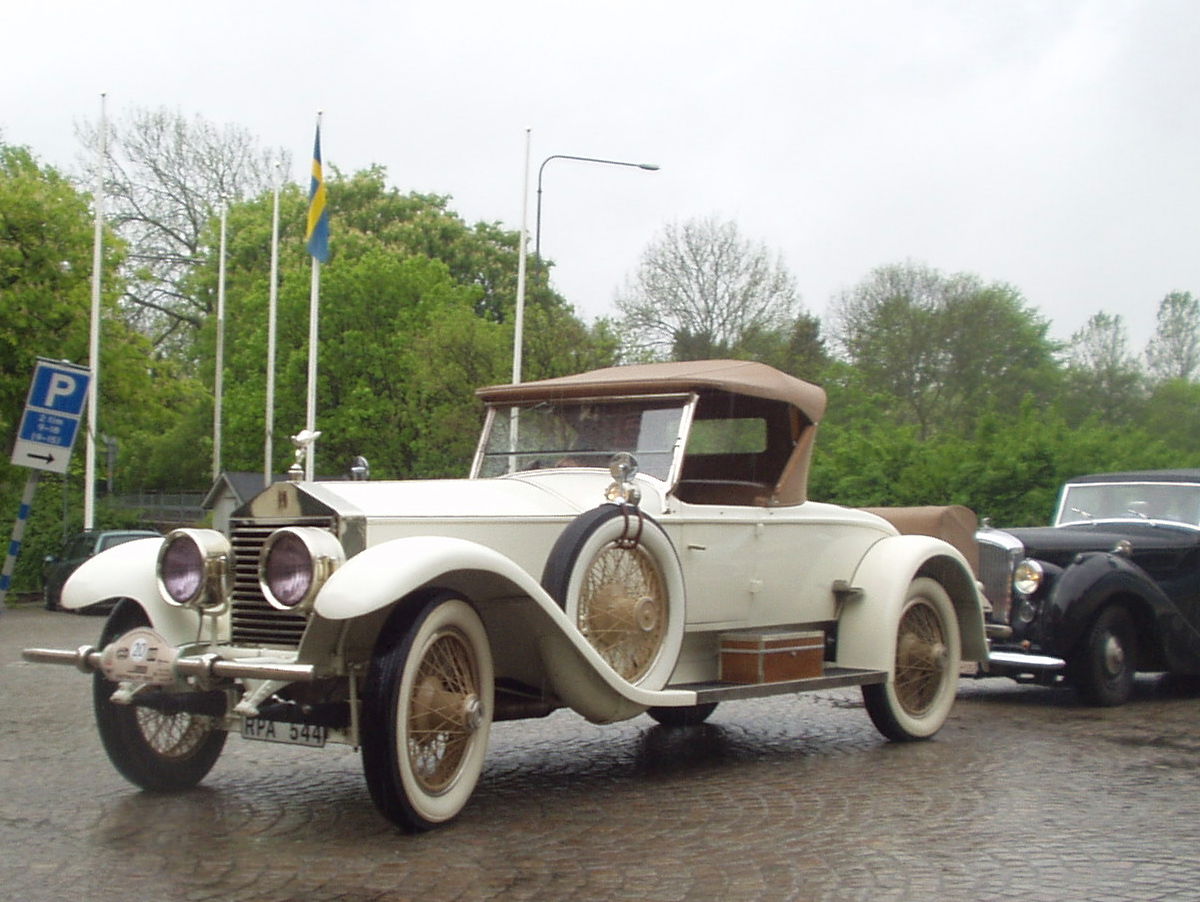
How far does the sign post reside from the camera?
14.7m

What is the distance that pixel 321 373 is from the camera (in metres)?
40.3

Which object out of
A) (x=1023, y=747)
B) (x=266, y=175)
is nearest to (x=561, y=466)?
(x=1023, y=747)

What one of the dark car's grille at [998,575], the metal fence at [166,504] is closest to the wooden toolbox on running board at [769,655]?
the dark car's grille at [998,575]

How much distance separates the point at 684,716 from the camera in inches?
382

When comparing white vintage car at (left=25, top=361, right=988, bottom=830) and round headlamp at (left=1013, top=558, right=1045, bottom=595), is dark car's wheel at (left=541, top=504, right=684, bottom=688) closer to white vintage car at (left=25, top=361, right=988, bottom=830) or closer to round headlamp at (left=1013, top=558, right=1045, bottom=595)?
white vintage car at (left=25, top=361, right=988, bottom=830)

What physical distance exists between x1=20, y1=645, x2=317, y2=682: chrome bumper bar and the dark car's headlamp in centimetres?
38

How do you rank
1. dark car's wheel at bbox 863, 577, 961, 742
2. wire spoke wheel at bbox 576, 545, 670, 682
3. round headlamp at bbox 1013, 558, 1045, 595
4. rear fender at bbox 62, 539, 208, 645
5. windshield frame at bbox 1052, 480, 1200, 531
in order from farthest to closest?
1. windshield frame at bbox 1052, 480, 1200, 531
2. round headlamp at bbox 1013, 558, 1045, 595
3. dark car's wheel at bbox 863, 577, 961, 742
4. wire spoke wheel at bbox 576, 545, 670, 682
5. rear fender at bbox 62, 539, 208, 645

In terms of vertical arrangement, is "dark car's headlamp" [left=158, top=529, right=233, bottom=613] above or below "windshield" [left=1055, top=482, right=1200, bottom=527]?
below

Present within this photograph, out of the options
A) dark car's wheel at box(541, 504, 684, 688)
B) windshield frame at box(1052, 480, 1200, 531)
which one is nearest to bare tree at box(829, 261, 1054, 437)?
windshield frame at box(1052, 480, 1200, 531)

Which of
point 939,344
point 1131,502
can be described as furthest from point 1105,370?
point 1131,502

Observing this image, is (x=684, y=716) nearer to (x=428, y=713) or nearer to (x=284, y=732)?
(x=428, y=713)

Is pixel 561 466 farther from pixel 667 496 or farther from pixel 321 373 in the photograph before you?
pixel 321 373

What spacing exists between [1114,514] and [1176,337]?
159 feet

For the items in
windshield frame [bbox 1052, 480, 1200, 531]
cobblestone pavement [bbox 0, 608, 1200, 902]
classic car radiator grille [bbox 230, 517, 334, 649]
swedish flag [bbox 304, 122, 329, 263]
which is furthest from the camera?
swedish flag [bbox 304, 122, 329, 263]
